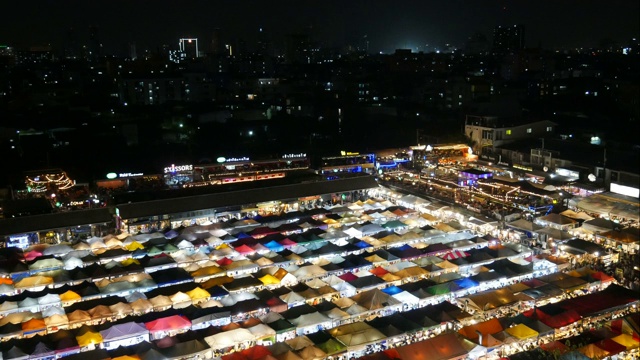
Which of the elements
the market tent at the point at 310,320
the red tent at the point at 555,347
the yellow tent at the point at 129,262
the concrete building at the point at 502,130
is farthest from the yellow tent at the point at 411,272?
the concrete building at the point at 502,130

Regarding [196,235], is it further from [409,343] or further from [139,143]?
[139,143]

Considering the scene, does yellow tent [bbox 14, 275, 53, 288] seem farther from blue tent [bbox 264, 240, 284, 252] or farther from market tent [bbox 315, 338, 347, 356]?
market tent [bbox 315, 338, 347, 356]

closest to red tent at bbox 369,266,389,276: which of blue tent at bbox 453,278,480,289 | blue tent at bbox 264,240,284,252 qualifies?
blue tent at bbox 453,278,480,289

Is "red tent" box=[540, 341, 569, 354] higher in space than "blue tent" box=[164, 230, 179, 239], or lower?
lower

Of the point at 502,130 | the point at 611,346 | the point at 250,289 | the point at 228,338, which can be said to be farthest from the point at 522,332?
the point at 502,130

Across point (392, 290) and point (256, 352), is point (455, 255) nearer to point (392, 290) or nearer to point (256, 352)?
point (392, 290)

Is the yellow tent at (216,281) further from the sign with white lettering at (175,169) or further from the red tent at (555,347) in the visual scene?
the sign with white lettering at (175,169)

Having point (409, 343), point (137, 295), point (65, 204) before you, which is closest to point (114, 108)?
point (65, 204)
